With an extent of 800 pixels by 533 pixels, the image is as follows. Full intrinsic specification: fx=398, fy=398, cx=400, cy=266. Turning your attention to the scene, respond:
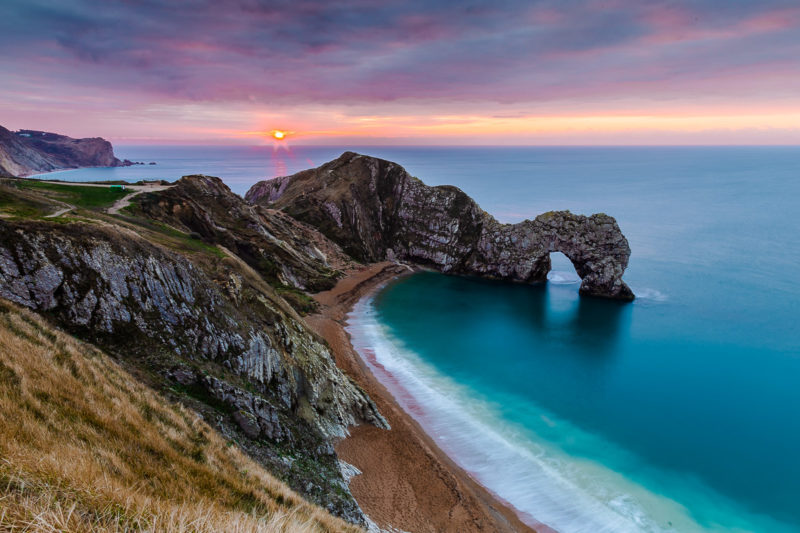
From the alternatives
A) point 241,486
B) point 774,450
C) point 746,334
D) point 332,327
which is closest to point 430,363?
point 332,327

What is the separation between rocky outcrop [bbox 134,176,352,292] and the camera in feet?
159

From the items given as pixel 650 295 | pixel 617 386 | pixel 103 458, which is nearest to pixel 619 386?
pixel 617 386

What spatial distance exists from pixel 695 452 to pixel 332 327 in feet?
123

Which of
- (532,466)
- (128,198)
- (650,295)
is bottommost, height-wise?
(532,466)

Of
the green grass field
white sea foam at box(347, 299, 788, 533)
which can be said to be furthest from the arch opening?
the green grass field

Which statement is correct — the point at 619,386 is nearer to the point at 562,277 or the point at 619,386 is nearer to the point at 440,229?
the point at 562,277

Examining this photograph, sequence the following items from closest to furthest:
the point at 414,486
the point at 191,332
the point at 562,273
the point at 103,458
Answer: the point at 103,458 → the point at 191,332 → the point at 414,486 → the point at 562,273

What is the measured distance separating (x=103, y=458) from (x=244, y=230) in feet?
175

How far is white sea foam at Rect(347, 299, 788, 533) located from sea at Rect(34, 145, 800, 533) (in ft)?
0.40

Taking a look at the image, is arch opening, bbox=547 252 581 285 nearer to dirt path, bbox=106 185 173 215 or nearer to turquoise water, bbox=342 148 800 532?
turquoise water, bbox=342 148 800 532

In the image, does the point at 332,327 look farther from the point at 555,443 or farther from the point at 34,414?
the point at 34,414

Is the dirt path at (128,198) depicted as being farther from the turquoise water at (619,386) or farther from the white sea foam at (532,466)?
the white sea foam at (532,466)

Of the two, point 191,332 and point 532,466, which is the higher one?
point 191,332

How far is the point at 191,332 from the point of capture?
22.1 m
